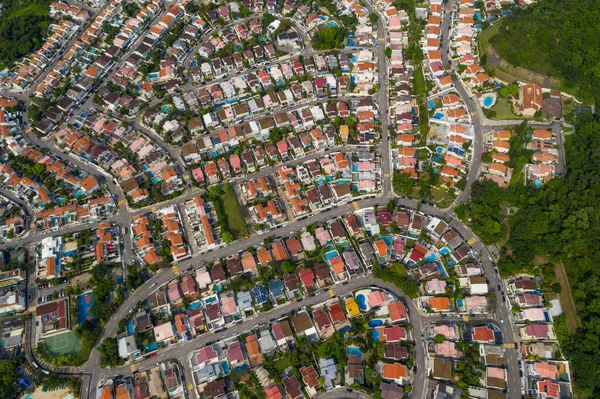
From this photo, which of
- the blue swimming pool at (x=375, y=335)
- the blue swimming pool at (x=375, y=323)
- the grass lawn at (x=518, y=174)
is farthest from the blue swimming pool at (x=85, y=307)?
Result: the grass lawn at (x=518, y=174)

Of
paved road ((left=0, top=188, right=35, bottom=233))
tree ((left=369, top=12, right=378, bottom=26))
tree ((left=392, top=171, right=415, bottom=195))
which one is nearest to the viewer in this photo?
paved road ((left=0, top=188, right=35, bottom=233))

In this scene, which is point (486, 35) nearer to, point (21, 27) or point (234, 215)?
point (234, 215)

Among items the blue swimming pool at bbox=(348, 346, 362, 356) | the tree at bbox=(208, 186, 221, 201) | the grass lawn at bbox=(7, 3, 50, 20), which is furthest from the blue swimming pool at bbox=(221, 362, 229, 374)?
the grass lawn at bbox=(7, 3, 50, 20)

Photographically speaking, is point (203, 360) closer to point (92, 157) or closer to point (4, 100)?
point (92, 157)

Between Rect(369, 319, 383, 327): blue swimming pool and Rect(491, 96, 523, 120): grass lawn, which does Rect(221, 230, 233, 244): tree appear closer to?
Rect(369, 319, 383, 327): blue swimming pool

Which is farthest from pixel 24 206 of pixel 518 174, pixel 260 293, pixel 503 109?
pixel 503 109

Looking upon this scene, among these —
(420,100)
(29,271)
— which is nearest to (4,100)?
(29,271)
